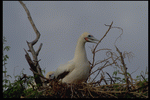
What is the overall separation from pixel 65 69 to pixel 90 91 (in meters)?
1.11

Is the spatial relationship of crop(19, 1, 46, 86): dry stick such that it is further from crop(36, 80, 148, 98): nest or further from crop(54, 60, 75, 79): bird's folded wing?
crop(54, 60, 75, 79): bird's folded wing

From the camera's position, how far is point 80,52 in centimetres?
689

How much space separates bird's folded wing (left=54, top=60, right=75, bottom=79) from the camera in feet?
22.2

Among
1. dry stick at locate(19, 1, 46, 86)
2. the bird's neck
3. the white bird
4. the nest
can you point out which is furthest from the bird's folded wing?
the nest

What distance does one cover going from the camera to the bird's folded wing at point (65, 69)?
6.77 metres

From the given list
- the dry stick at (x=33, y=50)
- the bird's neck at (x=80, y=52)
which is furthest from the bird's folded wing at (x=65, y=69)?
the dry stick at (x=33, y=50)

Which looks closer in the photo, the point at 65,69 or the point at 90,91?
the point at 90,91

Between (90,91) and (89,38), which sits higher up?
(89,38)

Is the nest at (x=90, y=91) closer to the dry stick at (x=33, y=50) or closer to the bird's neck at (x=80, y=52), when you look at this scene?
the dry stick at (x=33, y=50)

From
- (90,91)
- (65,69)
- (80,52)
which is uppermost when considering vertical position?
(80,52)

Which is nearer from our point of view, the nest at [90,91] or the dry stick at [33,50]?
the nest at [90,91]

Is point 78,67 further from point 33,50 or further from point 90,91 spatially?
point 33,50

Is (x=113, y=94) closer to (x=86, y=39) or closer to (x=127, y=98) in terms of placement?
(x=127, y=98)

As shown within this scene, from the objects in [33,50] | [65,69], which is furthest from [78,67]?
[33,50]
